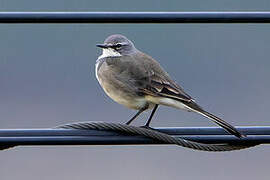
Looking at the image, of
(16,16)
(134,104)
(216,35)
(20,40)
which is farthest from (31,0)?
(16,16)

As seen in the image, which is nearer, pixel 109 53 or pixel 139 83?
→ pixel 139 83

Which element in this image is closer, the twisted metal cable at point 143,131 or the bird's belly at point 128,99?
the twisted metal cable at point 143,131

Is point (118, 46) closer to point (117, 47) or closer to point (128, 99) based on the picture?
point (117, 47)

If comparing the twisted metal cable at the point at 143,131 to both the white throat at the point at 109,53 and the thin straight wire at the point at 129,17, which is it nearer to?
the thin straight wire at the point at 129,17

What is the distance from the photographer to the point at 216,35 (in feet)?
71.1

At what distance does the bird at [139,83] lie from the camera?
7781 millimetres

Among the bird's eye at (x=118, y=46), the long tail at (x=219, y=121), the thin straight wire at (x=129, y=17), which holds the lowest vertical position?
the bird's eye at (x=118, y=46)

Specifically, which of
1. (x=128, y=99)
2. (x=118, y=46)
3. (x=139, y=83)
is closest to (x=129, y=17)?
(x=139, y=83)

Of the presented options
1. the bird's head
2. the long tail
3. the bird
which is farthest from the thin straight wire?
the bird's head

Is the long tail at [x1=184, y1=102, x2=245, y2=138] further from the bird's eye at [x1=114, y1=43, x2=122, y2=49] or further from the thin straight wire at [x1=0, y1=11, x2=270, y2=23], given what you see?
the bird's eye at [x1=114, y1=43, x2=122, y2=49]

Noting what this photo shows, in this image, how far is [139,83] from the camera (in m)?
8.12

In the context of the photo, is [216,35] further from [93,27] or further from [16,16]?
[16,16]

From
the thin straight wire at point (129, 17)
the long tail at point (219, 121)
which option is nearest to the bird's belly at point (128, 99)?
the long tail at point (219, 121)

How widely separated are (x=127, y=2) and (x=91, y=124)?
520 inches
